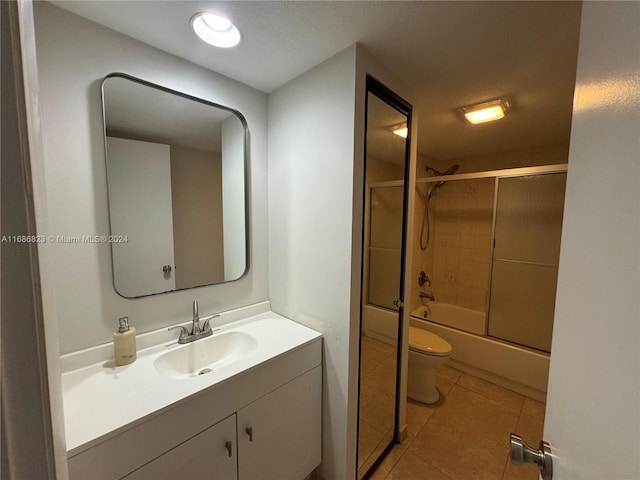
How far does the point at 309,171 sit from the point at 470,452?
2.07 meters

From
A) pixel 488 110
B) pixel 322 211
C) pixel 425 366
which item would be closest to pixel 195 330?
pixel 322 211

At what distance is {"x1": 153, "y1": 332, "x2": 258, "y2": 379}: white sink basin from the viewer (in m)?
1.20

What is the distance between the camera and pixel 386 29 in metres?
1.08

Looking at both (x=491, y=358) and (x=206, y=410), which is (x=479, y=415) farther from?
(x=206, y=410)

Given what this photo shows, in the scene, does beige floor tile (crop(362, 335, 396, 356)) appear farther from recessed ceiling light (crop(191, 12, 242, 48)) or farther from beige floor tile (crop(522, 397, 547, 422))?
recessed ceiling light (crop(191, 12, 242, 48))

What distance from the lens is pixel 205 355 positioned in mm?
1326

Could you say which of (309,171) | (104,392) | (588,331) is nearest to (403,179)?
(309,171)

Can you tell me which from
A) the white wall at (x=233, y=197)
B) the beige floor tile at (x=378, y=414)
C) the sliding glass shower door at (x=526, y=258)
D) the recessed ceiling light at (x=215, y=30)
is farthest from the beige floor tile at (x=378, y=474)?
the recessed ceiling light at (x=215, y=30)

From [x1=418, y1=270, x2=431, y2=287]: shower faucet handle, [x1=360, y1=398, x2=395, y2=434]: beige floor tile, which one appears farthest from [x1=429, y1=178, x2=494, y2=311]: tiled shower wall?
[x1=360, y1=398, x2=395, y2=434]: beige floor tile

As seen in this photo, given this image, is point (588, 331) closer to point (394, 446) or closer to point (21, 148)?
point (21, 148)

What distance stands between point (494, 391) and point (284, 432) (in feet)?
6.79

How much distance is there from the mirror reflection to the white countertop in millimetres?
331

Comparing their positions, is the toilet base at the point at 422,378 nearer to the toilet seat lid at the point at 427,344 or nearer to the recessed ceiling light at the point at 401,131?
the toilet seat lid at the point at 427,344

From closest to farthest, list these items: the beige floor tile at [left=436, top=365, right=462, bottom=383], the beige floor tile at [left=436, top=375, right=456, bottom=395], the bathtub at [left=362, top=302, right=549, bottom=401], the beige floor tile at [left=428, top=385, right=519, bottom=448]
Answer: the bathtub at [left=362, top=302, right=549, bottom=401] < the beige floor tile at [left=428, top=385, right=519, bottom=448] < the beige floor tile at [left=436, top=375, right=456, bottom=395] < the beige floor tile at [left=436, top=365, right=462, bottom=383]
